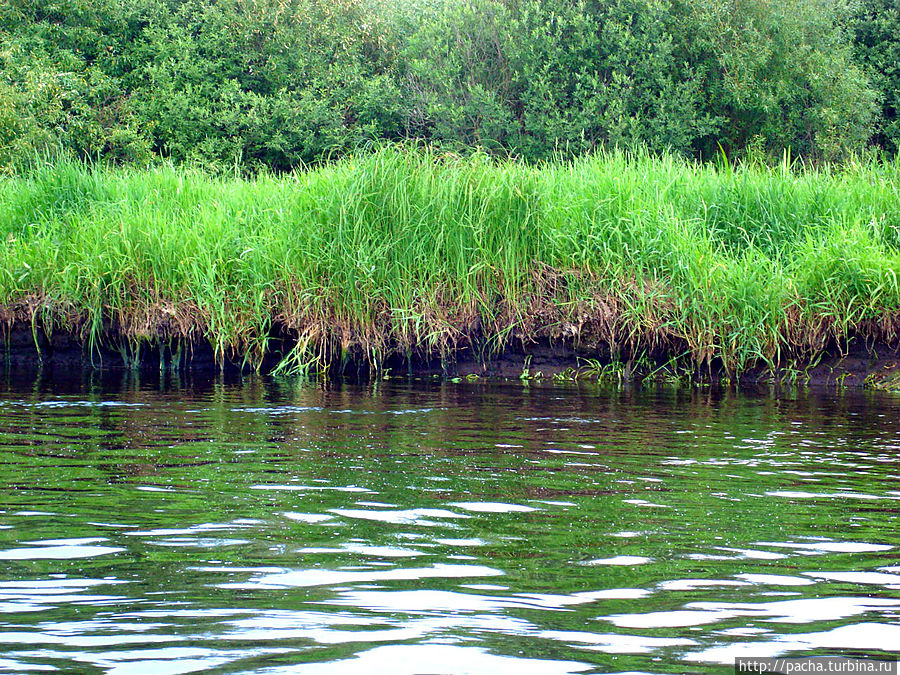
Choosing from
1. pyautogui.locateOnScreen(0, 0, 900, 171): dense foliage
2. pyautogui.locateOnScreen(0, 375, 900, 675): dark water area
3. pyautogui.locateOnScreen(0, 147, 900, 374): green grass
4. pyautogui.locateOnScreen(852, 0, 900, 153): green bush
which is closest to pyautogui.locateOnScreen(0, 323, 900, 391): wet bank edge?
pyautogui.locateOnScreen(0, 147, 900, 374): green grass

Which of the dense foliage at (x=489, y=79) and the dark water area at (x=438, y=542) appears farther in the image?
the dense foliage at (x=489, y=79)

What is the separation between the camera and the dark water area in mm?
2719

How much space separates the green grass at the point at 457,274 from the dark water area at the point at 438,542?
279cm

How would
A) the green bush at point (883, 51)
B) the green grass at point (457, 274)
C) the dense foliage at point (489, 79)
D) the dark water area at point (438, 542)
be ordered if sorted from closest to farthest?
the dark water area at point (438, 542)
the green grass at point (457, 274)
the dense foliage at point (489, 79)
the green bush at point (883, 51)

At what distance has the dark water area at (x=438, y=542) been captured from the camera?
2.72 metres

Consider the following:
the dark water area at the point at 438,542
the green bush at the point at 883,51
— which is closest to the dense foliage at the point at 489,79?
the green bush at the point at 883,51

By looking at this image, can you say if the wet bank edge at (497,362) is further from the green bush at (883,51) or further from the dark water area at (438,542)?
the green bush at (883,51)

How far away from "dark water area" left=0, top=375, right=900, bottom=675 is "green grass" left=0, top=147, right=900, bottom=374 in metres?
2.79

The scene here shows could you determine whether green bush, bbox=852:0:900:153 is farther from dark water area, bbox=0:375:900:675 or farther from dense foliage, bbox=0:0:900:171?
dark water area, bbox=0:375:900:675

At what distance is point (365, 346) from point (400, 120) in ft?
57.6

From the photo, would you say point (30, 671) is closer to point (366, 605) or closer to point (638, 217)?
point (366, 605)

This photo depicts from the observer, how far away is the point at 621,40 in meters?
23.9

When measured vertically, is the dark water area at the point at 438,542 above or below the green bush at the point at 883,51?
below

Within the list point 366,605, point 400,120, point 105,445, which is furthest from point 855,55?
point 366,605
